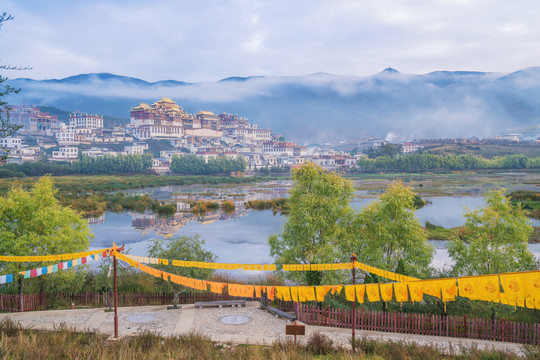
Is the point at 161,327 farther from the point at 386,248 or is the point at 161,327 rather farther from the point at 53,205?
the point at 386,248

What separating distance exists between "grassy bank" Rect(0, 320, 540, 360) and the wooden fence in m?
1.70

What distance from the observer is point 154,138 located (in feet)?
506

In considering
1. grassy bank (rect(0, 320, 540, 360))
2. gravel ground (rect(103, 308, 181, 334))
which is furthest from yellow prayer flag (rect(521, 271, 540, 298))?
gravel ground (rect(103, 308, 181, 334))

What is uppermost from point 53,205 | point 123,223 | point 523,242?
point 53,205

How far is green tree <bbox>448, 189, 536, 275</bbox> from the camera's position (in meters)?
12.7

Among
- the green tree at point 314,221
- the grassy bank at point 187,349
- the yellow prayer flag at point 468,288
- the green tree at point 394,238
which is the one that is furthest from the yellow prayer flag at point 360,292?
the green tree at point 314,221

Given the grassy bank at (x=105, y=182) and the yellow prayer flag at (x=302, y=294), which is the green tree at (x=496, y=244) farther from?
the grassy bank at (x=105, y=182)

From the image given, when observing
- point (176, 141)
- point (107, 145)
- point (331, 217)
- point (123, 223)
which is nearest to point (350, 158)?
point (176, 141)

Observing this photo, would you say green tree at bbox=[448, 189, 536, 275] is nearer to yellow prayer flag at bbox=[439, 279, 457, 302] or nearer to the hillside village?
yellow prayer flag at bbox=[439, 279, 457, 302]

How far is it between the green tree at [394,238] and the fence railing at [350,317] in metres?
1.97

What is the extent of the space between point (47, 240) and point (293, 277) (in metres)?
8.26

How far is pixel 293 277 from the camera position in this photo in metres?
14.7

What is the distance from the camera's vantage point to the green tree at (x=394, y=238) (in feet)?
45.5

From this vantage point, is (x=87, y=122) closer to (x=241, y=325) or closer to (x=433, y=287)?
(x=241, y=325)
